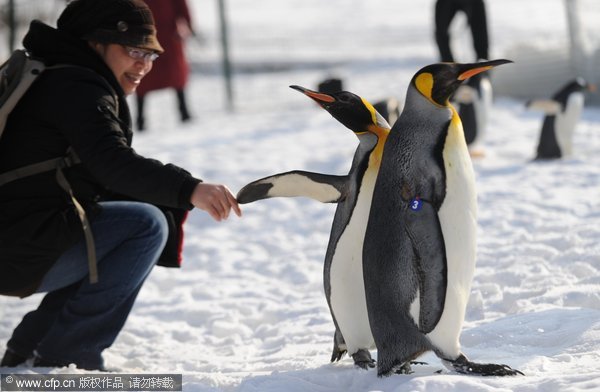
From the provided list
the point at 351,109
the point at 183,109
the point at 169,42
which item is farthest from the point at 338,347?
the point at 183,109

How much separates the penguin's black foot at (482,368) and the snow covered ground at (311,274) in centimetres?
4

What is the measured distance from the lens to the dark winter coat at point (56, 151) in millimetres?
2639

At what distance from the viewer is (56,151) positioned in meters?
2.81

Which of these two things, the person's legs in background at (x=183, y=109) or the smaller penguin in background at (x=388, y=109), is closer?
the smaller penguin in background at (x=388, y=109)

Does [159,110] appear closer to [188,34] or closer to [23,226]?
[188,34]

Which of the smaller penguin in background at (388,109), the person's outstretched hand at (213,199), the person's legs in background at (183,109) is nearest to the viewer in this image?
the person's outstretched hand at (213,199)

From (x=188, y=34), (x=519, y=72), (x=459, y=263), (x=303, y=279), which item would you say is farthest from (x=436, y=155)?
(x=519, y=72)

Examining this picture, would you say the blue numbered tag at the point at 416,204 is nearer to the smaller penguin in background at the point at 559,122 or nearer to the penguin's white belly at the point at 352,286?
the penguin's white belly at the point at 352,286

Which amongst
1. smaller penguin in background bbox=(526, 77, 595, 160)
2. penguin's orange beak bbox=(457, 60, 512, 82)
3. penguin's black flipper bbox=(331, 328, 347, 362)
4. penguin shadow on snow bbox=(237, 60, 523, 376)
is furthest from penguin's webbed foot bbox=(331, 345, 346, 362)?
smaller penguin in background bbox=(526, 77, 595, 160)

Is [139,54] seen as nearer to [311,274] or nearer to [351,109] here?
[351,109]

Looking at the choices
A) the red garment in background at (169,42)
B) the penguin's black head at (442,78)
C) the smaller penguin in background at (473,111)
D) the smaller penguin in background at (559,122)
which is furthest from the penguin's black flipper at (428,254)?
the red garment in background at (169,42)

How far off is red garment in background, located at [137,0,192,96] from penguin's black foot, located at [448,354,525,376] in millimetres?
6395

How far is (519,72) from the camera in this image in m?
9.55

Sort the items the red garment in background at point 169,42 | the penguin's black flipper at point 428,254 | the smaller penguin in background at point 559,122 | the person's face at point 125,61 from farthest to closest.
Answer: the red garment in background at point 169,42 → the smaller penguin in background at point 559,122 → the person's face at point 125,61 → the penguin's black flipper at point 428,254
